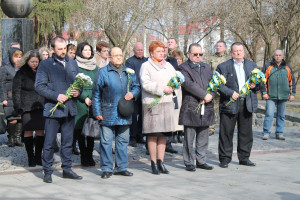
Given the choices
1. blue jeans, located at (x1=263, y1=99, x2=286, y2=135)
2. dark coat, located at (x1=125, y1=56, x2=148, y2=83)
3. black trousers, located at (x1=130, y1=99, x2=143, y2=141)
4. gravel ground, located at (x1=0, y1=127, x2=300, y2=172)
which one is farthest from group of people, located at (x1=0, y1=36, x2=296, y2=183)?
blue jeans, located at (x1=263, y1=99, x2=286, y2=135)

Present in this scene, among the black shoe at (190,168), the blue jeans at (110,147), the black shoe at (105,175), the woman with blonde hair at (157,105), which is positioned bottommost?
the black shoe at (105,175)

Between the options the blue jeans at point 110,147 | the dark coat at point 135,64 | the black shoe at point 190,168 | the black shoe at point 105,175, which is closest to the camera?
the black shoe at point 105,175

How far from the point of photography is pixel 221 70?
8.94 m

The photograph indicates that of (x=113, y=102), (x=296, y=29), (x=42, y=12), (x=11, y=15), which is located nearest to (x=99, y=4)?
(x=42, y=12)

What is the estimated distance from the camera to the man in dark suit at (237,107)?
883 cm

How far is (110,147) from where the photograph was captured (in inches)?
310

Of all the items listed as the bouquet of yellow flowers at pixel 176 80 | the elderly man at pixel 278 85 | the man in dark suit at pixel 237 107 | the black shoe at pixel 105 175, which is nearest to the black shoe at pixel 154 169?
the black shoe at pixel 105 175

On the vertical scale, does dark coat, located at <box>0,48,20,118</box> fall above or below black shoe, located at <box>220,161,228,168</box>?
above

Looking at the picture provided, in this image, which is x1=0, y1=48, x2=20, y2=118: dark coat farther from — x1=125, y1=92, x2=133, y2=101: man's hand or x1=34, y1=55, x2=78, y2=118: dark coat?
x1=125, y1=92, x2=133, y2=101: man's hand

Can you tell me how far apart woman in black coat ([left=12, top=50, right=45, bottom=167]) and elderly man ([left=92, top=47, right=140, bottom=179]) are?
1157mm

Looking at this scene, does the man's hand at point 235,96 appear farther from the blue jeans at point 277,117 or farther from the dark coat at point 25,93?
the blue jeans at point 277,117

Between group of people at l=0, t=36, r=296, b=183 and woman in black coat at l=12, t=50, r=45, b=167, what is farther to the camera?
woman in black coat at l=12, t=50, r=45, b=167

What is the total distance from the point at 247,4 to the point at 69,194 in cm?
2412

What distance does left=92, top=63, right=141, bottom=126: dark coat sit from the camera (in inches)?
305
